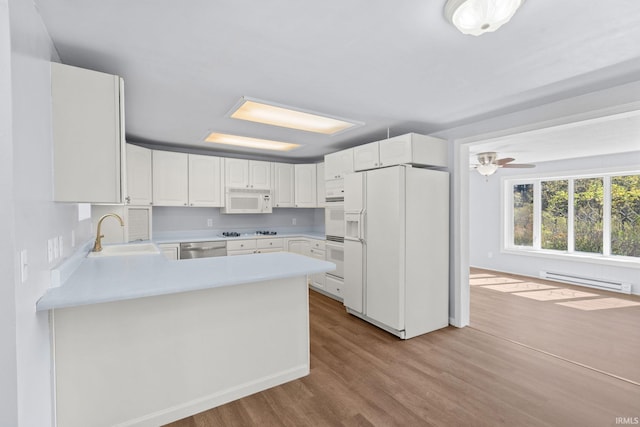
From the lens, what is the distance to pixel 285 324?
7.55 feet

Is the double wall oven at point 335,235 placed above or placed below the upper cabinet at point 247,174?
below

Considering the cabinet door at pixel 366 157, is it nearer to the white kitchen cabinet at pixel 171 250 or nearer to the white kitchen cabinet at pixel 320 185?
the white kitchen cabinet at pixel 320 185

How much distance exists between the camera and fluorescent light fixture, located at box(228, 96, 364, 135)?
2.82 meters

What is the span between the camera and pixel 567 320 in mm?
3631

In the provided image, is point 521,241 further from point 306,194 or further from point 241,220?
point 241,220

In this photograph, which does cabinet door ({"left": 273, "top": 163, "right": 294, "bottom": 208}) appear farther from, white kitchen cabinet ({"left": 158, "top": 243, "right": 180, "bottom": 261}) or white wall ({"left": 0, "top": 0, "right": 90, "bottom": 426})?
white wall ({"left": 0, "top": 0, "right": 90, "bottom": 426})

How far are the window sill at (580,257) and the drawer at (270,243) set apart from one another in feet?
16.0

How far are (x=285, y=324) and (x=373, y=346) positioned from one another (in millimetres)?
1126

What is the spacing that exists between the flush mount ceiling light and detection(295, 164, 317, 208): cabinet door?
407 cm

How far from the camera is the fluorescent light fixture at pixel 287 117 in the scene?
2816 millimetres

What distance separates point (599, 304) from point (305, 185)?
491cm

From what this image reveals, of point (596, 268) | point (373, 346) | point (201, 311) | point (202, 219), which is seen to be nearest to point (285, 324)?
point (201, 311)

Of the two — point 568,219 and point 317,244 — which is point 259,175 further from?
point 568,219

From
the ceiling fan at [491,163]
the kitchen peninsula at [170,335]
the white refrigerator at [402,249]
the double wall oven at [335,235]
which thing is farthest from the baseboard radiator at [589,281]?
the kitchen peninsula at [170,335]
